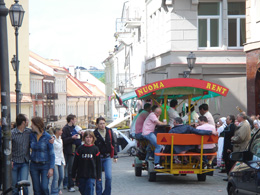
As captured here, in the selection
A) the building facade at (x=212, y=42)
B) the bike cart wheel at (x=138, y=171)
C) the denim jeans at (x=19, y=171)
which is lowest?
the bike cart wheel at (x=138, y=171)

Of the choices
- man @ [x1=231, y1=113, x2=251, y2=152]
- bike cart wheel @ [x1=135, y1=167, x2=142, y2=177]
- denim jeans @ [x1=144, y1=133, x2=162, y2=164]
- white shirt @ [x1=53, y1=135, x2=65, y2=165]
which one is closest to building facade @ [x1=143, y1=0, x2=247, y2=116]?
bike cart wheel @ [x1=135, y1=167, x2=142, y2=177]

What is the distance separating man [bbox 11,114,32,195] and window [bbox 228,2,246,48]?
2146 centimetres

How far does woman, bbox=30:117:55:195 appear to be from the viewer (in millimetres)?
11594

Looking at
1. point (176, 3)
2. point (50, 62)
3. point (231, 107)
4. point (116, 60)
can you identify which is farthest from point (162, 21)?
point (50, 62)

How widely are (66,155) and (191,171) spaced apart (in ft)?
10.5

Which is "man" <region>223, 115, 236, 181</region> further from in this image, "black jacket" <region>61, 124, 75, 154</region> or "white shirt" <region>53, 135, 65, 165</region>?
"white shirt" <region>53, 135, 65, 165</region>

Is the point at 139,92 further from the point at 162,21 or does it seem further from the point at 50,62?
the point at 50,62

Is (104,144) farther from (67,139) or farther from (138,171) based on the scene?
(138,171)

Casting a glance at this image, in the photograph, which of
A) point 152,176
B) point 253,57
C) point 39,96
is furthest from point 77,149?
point 39,96

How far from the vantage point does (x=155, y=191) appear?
14.8m

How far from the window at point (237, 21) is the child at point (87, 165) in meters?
21.1

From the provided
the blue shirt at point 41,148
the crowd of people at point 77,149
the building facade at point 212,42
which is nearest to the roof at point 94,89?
the building facade at point 212,42

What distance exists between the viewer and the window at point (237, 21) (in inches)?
1235

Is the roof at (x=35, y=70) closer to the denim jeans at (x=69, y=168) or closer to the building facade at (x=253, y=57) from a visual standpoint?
the building facade at (x=253, y=57)
